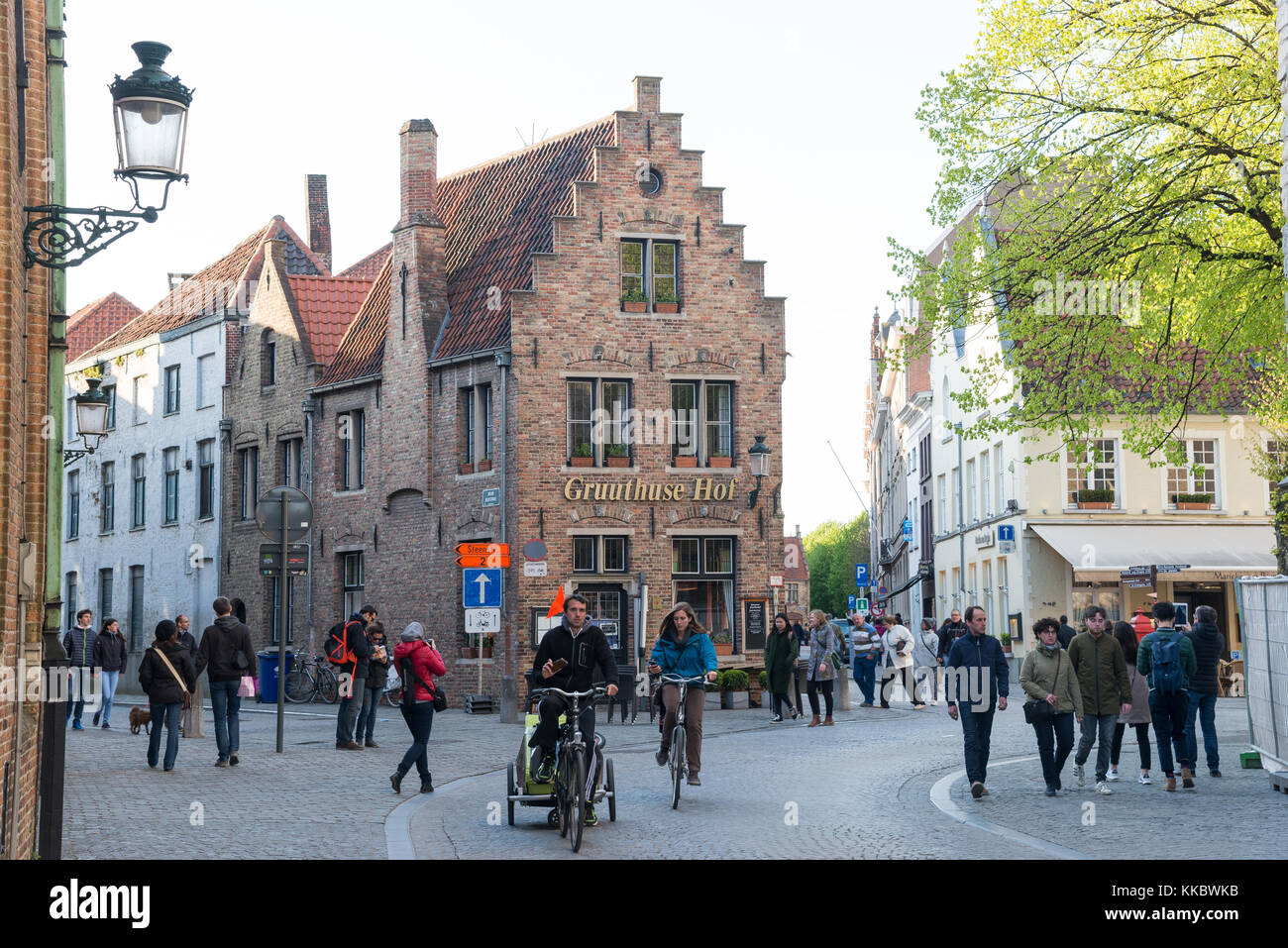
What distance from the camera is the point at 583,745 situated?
1144 centimetres

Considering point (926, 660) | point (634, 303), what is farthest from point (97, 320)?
point (926, 660)

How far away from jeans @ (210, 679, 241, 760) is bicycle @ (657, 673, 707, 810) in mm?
5375

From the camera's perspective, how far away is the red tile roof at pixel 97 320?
5844 cm

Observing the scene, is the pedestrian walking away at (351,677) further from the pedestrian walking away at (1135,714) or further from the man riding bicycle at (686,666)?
the pedestrian walking away at (1135,714)

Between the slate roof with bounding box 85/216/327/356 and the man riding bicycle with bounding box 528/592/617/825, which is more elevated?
the slate roof with bounding box 85/216/327/356

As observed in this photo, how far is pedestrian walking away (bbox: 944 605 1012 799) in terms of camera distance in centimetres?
1412

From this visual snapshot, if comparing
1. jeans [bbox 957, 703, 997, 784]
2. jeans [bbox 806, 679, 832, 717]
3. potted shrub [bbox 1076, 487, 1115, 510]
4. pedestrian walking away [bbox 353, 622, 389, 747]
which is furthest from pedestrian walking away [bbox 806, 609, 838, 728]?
potted shrub [bbox 1076, 487, 1115, 510]

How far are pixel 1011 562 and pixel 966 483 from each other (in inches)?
250

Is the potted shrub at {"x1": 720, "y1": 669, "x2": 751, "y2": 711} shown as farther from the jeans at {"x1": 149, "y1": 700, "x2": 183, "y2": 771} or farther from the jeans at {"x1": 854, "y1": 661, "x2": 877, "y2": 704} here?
the jeans at {"x1": 149, "y1": 700, "x2": 183, "y2": 771}

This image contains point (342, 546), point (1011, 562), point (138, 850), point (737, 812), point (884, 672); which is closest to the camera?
point (138, 850)

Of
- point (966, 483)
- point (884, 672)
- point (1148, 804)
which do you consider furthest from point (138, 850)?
point (966, 483)

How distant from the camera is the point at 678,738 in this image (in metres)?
14.3
